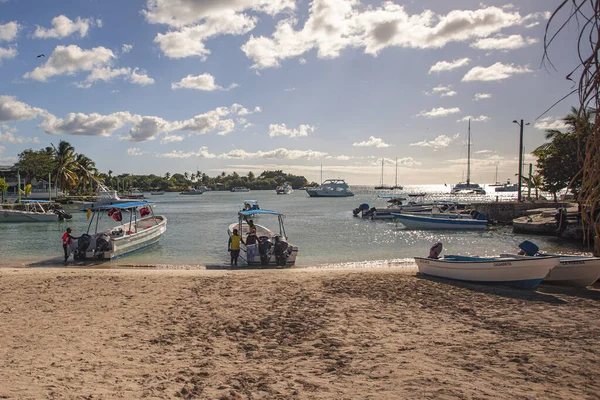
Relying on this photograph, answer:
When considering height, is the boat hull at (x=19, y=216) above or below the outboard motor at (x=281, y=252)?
below

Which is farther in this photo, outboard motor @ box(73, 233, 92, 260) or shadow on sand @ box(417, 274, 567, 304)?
outboard motor @ box(73, 233, 92, 260)

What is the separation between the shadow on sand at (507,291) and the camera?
1120cm

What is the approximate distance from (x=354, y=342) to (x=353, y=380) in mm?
1599

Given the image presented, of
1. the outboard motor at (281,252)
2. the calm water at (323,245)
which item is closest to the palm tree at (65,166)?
the calm water at (323,245)

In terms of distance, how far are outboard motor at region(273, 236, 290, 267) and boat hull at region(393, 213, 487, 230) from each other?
77.6 feet

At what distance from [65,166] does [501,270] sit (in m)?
87.1

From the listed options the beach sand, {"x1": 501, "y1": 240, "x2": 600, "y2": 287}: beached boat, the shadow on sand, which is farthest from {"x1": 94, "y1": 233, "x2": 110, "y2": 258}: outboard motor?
{"x1": 501, "y1": 240, "x2": 600, "y2": 287}: beached boat

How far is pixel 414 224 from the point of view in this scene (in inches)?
1535

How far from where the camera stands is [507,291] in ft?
39.6

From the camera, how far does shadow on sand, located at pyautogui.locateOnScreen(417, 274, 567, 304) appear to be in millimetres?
11195

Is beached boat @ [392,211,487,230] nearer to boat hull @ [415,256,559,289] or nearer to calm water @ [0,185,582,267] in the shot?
calm water @ [0,185,582,267]

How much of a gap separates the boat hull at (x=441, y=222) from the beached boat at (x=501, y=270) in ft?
82.6

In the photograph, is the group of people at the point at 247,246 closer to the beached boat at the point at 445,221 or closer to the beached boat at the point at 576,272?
the beached boat at the point at 576,272

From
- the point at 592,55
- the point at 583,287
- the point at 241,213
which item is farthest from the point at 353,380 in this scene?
the point at 241,213
